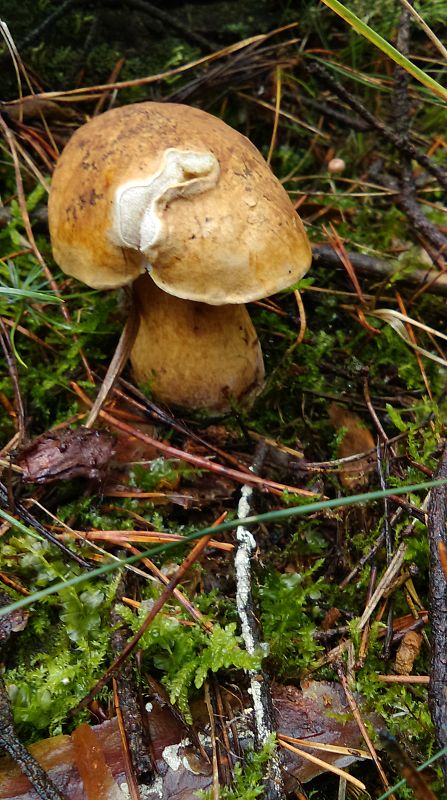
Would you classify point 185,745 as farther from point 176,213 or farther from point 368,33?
point 368,33

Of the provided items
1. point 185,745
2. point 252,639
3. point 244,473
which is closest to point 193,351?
point 244,473

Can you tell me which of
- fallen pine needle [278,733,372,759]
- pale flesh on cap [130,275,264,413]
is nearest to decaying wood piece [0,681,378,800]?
fallen pine needle [278,733,372,759]

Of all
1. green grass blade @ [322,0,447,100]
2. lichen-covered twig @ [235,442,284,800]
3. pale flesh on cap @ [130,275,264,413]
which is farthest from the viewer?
pale flesh on cap @ [130,275,264,413]

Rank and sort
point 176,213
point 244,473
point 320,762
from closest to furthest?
point 320,762 < point 176,213 < point 244,473

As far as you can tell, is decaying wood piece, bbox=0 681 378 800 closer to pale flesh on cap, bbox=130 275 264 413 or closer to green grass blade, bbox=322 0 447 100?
pale flesh on cap, bbox=130 275 264 413

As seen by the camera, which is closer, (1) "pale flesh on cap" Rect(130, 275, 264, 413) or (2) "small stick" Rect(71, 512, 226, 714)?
(2) "small stick" Rect(71, 512, 226, 714)

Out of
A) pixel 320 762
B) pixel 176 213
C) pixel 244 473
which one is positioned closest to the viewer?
pixel 320 762

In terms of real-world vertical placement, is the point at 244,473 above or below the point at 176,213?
below
